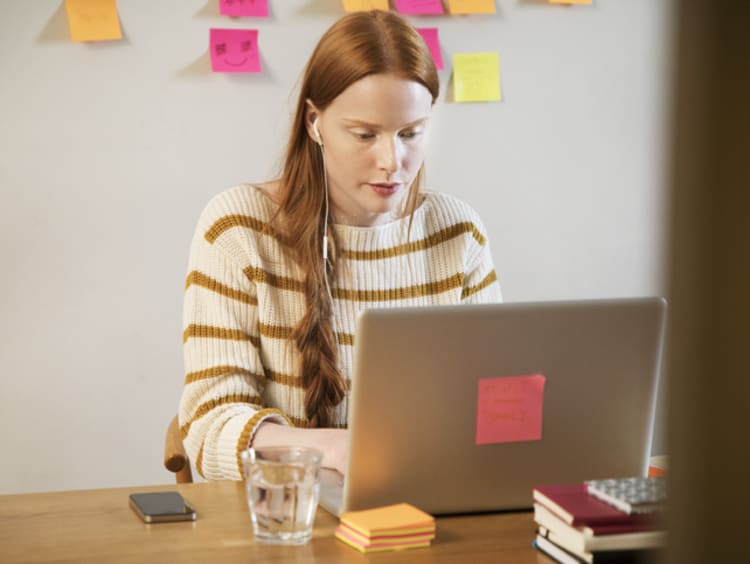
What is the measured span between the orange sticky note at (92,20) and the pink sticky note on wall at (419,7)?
65 cm

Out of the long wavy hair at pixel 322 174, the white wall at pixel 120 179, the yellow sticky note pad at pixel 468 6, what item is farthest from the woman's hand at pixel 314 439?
the yellow sticky note pad at pixel 468 6

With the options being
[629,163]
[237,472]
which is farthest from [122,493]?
[629,163]

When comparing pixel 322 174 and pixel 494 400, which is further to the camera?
pixel 322 174

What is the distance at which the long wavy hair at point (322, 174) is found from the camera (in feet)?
4.91

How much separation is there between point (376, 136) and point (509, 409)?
0.64 meters

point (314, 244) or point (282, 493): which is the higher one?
point (314, 244)

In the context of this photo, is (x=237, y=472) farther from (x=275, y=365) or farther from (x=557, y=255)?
(x=557, y=255)

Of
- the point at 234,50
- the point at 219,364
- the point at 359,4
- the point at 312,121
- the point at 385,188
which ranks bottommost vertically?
the point at 219,364

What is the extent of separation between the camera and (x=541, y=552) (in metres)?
0.92

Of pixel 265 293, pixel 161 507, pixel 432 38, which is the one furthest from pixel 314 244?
pixel 432 38

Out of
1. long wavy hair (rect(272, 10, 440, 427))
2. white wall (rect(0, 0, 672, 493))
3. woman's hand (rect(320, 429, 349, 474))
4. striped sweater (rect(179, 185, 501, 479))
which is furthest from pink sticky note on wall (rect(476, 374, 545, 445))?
white wall (rect(0, 0, 672, 493))

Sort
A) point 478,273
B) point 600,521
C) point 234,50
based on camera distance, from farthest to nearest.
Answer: point 234,50 → point 478,273 → point 600,521

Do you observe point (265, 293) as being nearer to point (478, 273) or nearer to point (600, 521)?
point (478, 273)

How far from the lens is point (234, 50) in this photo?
2.25 meters
